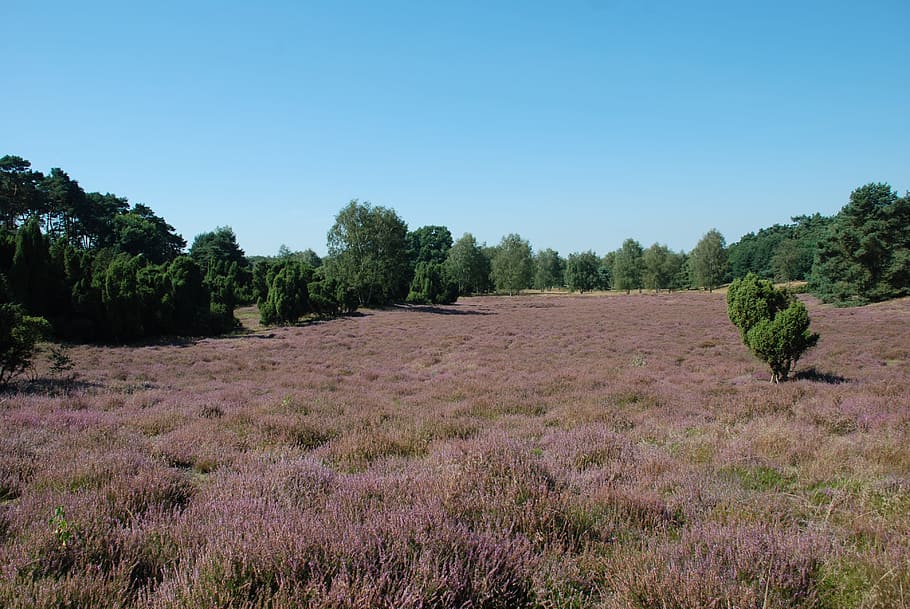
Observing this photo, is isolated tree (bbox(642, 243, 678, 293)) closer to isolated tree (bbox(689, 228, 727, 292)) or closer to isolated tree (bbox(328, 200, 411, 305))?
isolated tree (bbox(689, 228, 727, 292))

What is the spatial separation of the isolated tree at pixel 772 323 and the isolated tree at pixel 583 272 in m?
103

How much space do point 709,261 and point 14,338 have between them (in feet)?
302

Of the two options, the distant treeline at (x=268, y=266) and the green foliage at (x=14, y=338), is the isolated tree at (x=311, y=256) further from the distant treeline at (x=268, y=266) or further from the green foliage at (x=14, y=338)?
the green foliage at (x=14, y=338)

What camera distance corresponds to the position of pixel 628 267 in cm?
9525

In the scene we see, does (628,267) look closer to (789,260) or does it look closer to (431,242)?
(789,260)

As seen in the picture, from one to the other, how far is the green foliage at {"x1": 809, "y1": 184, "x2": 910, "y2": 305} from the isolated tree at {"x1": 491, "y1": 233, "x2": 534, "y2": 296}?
51682mm

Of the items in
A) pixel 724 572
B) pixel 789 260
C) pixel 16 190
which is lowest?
pixel 724 572

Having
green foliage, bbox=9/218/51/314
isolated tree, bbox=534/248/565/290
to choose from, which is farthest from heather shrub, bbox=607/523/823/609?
isolated tree, bbox=534/248/565/290

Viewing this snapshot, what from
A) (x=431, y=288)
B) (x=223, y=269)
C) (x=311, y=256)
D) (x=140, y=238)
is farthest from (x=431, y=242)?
(x=140, y=238)

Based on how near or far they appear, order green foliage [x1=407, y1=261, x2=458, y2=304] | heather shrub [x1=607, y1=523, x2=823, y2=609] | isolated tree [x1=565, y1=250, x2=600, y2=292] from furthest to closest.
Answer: isolated tree [x1=565, y1=250, x2=600, y2=292] → green foliage [x1=407, y1=261, x2=458, y2=304] → heather shrub [x1=607, y1=523, x2=823, y2=609]

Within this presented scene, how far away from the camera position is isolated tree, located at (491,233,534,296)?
9044cm

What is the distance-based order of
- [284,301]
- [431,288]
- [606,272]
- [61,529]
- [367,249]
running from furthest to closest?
1. [606,272]
2. [431,288]
3. [367,249]
4. [284,301]
5. [61,529]

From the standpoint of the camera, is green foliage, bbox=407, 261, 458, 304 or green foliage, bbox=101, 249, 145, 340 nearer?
green foliage, bbox=101, 249, 145, 340

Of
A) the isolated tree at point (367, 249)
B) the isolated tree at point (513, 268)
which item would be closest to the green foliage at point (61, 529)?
the isolated tree at point (367, 249)
